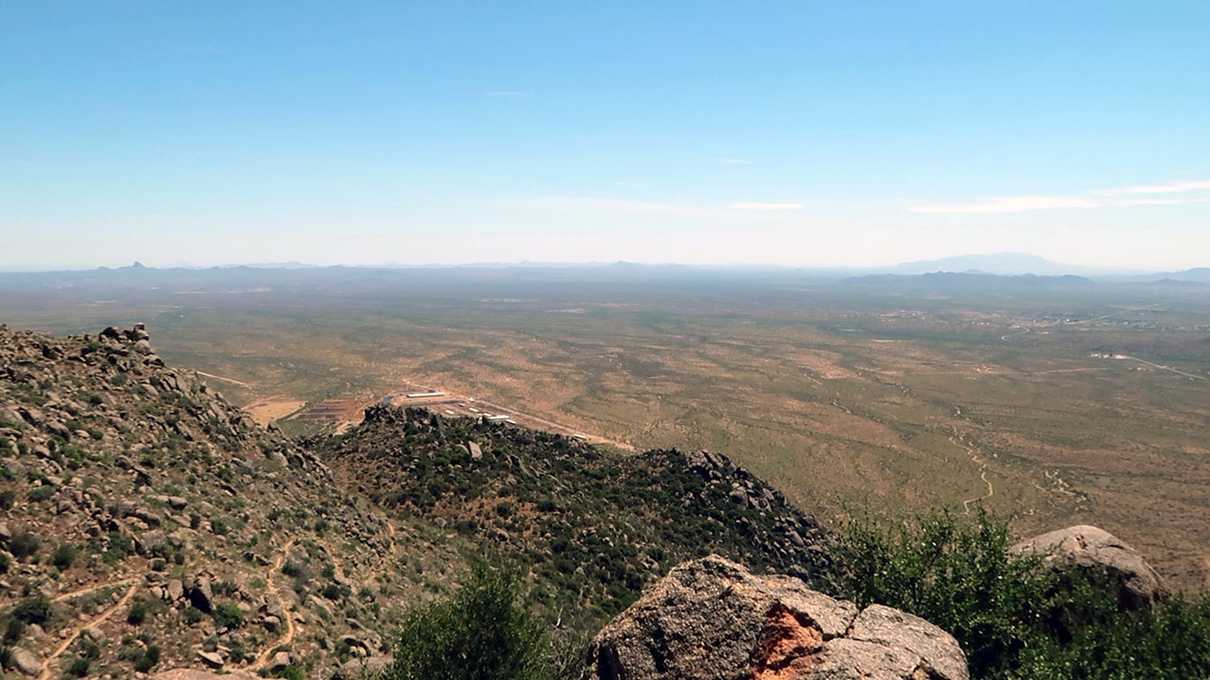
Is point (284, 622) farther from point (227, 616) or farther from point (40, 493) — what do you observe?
point (40, 493)

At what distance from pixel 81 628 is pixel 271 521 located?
9.79m

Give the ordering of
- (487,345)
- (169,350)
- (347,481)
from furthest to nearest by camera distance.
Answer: (487,345)
(169,350)
(347,481)

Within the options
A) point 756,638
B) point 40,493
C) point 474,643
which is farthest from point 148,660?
point 756,638

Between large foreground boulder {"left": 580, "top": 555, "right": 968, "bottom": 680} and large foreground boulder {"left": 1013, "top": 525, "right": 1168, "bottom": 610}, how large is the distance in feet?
46.5

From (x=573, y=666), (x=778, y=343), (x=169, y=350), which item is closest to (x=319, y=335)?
(x=169, y=350)

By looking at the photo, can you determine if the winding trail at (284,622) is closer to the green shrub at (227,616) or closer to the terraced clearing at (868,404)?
the green shrub at (227,616)

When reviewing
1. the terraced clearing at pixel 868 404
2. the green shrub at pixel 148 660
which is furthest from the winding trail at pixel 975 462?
the green shrub at pixel 148 660

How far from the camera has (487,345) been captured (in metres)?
186

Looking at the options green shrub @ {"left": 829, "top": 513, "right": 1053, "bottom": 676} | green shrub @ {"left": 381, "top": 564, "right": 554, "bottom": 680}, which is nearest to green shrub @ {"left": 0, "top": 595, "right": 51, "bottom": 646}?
green shrub @ {"left": 381, "top": 564, "right": 554, "bottom": 680}

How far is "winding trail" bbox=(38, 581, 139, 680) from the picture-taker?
46.5 feet

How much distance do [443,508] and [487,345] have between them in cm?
15392

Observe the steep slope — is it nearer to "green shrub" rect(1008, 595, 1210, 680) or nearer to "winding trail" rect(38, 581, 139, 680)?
"winding trail" rect(38, 581, 139, 680)

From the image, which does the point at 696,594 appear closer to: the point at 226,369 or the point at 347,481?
the point at 347,481

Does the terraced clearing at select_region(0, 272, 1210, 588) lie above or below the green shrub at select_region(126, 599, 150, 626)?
below
